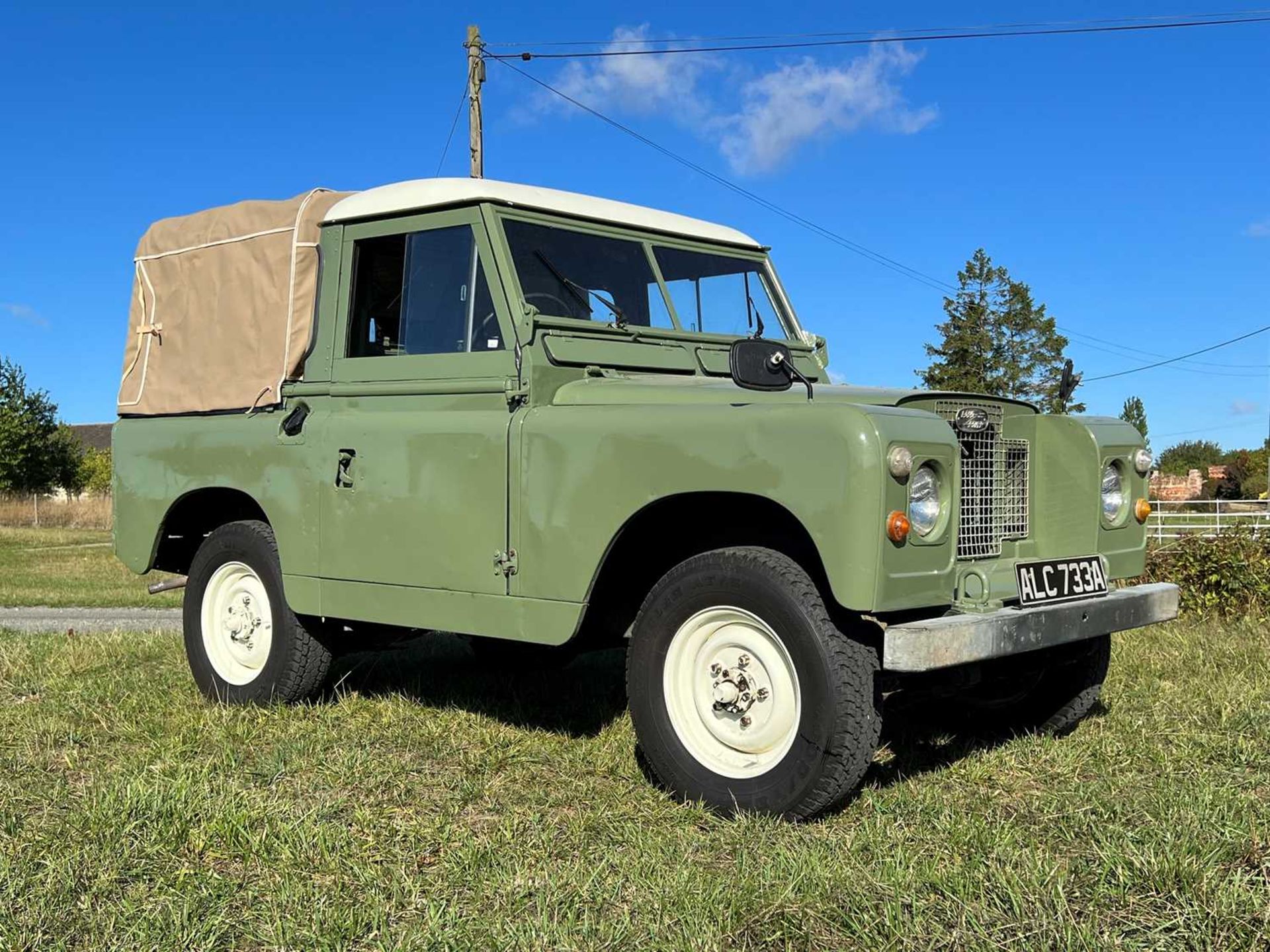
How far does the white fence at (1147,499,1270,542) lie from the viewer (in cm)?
908

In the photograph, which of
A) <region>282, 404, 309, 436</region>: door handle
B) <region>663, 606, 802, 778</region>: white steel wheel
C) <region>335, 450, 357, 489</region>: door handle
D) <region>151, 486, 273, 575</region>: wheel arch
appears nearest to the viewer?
<region>663, 606, 802, 778</region>: white steel wheel

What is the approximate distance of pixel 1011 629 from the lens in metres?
3.83

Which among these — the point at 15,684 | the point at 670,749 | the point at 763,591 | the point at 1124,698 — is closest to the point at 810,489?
the point at 763,591

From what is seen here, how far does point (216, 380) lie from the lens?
604 cm

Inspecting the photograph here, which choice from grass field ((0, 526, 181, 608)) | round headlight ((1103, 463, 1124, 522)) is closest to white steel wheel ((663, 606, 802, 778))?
round headlight ((1103, 463, 1124, 522))

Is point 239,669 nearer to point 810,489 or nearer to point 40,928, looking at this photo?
point 40,928

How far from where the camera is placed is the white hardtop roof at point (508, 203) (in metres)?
5.00

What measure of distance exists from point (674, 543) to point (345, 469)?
1.58m

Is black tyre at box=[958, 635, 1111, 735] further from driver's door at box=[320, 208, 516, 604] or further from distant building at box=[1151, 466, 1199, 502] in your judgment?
distant building at box=[1151, 466, 1199, 502]

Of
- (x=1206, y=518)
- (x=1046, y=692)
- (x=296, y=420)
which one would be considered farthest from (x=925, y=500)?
(x=1206, y=518)

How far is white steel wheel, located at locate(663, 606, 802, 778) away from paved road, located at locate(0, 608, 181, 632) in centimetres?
609

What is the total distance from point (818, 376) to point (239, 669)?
3.24 m

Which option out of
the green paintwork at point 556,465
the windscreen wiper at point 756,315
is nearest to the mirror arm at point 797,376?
the green paintwork at point 556,465

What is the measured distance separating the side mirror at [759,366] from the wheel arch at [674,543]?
410 millimetres
